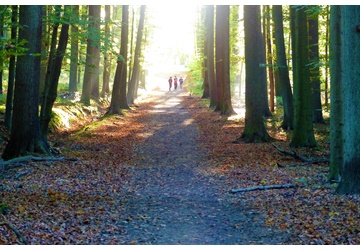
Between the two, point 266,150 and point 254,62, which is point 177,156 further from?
point 254,62

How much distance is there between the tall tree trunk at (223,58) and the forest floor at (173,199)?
9.02m

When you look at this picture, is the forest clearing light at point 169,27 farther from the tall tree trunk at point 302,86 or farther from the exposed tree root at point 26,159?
the exposed tree root at point 26,159

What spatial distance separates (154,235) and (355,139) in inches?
157

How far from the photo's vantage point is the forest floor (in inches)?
275

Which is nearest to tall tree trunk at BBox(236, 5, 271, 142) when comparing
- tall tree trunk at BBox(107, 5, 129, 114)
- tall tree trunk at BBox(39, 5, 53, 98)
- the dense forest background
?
the dense forest background

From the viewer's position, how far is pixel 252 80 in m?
17.5

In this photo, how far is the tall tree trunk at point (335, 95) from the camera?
982cm

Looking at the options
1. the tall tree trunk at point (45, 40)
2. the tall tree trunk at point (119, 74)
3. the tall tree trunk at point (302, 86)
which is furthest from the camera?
the tall tree trunk at point (119, 74)

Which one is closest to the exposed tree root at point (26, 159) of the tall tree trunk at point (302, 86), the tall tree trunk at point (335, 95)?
the tall tree trunk at point (335, 95)

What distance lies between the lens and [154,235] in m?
7.21

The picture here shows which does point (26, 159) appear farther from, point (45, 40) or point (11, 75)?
point (45, 40)

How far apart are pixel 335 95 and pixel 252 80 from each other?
752 cm

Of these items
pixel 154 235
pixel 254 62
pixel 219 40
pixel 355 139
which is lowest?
pixel 154 235

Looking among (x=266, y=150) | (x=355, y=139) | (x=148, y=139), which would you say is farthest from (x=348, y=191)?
(x=148, y=139)
